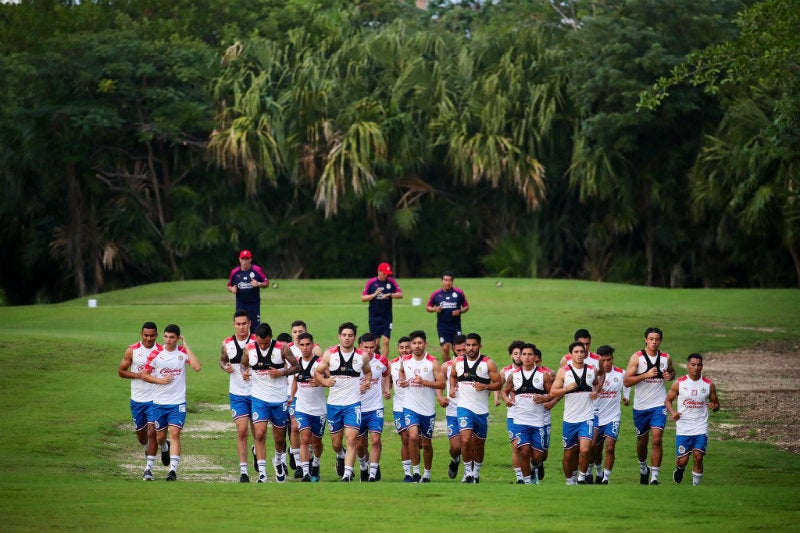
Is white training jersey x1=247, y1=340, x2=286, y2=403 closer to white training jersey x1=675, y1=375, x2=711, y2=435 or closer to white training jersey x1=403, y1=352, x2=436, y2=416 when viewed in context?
white training jersey x1=403, y1=352, x2=436, y2=416

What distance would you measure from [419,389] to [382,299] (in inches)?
347

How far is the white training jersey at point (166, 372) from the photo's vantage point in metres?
19.6

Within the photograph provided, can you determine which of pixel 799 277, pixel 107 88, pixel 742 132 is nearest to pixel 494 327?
pixel 742 132

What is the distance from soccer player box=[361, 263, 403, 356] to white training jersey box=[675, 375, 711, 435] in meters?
9.14

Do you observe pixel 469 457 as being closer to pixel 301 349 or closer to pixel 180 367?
pixel 301 349

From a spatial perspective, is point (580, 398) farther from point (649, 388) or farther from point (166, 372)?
point (166, 372)

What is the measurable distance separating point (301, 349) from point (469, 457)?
9.01 feet

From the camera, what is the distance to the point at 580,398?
19625mm

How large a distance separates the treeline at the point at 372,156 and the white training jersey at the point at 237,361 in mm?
33255

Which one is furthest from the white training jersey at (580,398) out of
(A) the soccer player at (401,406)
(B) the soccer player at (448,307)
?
(B) the soccer player at (448,307)

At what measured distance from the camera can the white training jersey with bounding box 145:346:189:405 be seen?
64.4 ft

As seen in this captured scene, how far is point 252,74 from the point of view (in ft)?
188

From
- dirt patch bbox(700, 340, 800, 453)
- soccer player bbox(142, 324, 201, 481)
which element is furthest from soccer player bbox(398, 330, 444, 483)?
dirt patch bbox(700, 340, 800, 453)

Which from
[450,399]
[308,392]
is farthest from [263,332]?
[450,399]
